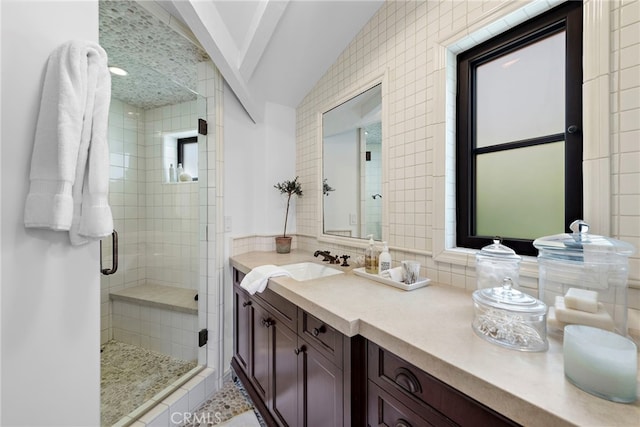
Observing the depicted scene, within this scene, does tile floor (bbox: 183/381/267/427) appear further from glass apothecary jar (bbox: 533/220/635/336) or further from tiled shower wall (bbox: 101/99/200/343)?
glass apothecary jar (bbox: 533/220/635/336)

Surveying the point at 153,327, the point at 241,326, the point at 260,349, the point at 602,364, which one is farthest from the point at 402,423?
the point at 153,327

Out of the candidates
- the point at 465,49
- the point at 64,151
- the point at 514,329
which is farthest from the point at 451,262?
the point at 64,151

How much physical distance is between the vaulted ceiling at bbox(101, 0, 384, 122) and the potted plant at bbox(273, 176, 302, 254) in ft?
2.14

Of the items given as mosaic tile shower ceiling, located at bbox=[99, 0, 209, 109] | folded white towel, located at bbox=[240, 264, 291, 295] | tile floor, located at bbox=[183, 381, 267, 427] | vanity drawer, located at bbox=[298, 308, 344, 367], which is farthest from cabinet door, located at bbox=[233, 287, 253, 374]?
mosaic tile shower ceiling, located at bbox=[99, 0, 209, 109]

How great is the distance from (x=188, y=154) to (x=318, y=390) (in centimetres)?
228

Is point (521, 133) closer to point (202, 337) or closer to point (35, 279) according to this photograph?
point (35, 279)

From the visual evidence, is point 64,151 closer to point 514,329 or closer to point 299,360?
point 299,360

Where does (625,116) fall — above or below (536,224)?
above

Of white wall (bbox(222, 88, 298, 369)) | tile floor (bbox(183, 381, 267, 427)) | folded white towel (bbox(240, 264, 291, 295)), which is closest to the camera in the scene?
folded white towel (bbox(240, 264, 291, 295))

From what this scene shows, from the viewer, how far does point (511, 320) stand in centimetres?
71

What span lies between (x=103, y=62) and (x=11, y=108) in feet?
0.99

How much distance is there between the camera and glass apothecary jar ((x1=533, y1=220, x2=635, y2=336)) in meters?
0.71

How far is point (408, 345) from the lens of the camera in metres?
0.70

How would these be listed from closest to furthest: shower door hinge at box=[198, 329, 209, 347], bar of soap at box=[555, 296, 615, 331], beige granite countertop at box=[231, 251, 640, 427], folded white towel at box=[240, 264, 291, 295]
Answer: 1. beige granite countertop at box=[231, 251, 640, 427]
2. bar of soap at box=[555, 296, 615, 331]
3. folded white towel at box=[240, 264, 291, 295]
4. shower door hinge at box=[198, 329, 209, 347]
